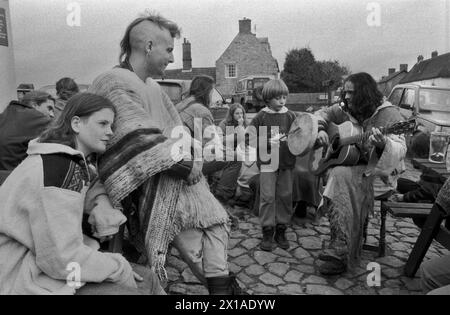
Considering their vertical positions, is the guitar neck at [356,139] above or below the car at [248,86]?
below

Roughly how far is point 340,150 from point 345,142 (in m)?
0.10

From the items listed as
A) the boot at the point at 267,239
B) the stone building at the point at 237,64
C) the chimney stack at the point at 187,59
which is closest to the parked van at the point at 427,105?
the boot at the point at 267,239

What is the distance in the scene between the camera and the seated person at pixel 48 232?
1.32m

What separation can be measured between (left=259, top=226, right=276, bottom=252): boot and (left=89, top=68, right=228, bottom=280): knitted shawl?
1.56m

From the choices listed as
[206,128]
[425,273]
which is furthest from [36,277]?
[206,128]

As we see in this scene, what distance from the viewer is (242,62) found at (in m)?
20.5

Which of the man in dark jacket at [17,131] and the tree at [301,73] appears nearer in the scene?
the man in dark jacket at [17,131]

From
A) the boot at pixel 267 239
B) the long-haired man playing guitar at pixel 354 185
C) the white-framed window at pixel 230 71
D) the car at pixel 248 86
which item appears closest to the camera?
the long-haired man playing guitar at pixel 354 185

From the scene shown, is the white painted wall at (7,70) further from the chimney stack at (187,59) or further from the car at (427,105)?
the chimney stack at (187,59)

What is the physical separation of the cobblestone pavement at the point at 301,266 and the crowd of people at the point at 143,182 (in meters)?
0.15

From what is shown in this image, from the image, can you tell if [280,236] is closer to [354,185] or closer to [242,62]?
[354,185]

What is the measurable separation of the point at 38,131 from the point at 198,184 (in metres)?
1.70

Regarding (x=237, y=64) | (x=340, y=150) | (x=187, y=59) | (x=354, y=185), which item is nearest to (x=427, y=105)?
(x=340, y=150)

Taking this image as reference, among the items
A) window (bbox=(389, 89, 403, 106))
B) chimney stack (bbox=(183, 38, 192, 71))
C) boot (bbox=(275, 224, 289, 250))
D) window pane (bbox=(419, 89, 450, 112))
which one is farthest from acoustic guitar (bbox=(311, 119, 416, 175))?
chimney stack (bbox=(183, 38, 192, 71))
